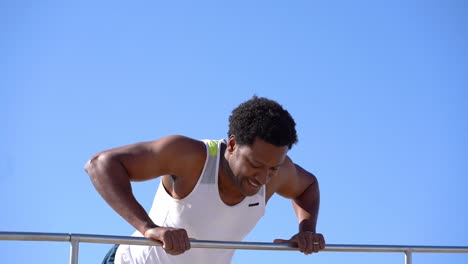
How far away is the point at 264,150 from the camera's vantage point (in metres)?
3.97

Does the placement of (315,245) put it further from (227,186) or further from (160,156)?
(160,156)

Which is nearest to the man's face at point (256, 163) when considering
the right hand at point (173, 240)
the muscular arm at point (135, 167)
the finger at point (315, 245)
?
the muscular arm at point (135, 167)

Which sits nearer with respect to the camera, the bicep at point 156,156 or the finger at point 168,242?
the finger at point 168,242

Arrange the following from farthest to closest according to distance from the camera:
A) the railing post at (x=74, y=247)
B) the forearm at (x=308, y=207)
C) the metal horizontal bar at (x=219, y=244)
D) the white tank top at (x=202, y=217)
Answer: the forearm at (x=308, y=207), the white tank top at (x=202, y=217), the railing post at (x=74, y=247), the metal horizontal bar at (x=219, y=244)

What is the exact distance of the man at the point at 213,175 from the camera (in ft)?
13.0

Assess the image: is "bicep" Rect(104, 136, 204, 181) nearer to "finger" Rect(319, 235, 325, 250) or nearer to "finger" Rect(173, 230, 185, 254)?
"finger" Rect(173, 230, 185, 254)

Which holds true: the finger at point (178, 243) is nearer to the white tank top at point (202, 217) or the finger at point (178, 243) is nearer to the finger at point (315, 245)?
the white tank top at point (202, 217)

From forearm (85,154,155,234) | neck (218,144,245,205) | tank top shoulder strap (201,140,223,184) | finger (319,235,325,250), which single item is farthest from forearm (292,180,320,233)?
forearm (85,154,155,234)

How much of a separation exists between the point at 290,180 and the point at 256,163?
0.62m

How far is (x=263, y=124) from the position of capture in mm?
4047

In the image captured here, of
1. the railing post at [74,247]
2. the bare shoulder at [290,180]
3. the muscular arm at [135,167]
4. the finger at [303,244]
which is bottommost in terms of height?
the railing post at [74,247]

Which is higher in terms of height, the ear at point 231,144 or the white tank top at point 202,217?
the ear at point 231,144

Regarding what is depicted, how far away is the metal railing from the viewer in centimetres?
332

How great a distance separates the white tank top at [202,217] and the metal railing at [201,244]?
31 centimetres
